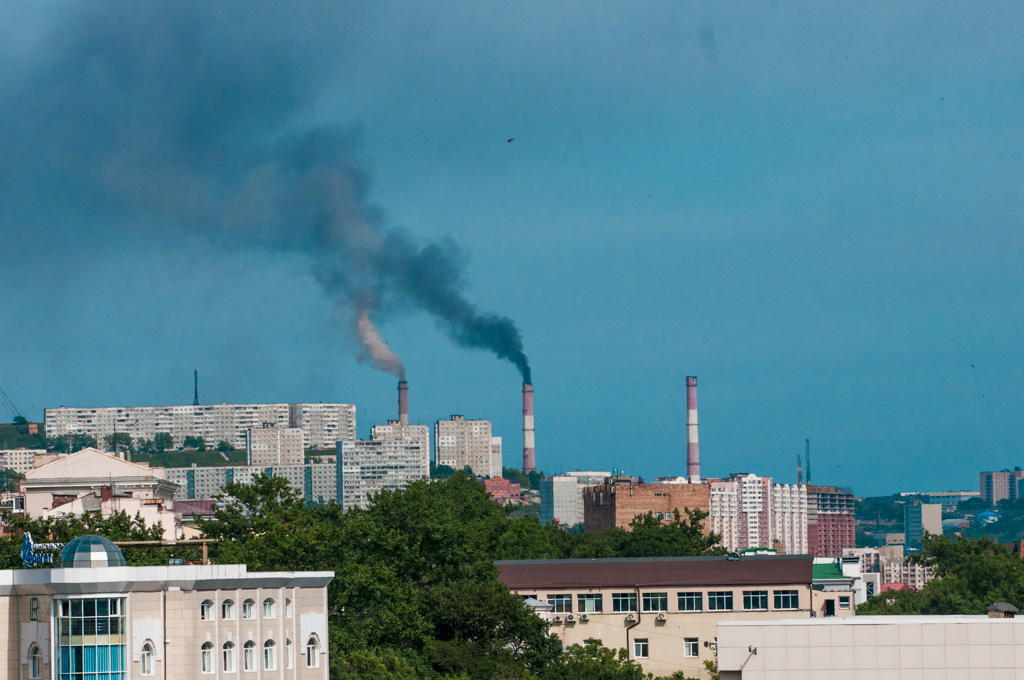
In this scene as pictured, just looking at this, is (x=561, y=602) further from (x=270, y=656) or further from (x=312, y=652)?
(x=270, y=656)

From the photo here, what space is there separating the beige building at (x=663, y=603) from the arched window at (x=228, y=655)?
129 feet

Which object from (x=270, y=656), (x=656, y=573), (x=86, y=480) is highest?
(x=86, y=480)

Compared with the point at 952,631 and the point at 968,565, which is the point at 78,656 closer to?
the point at 952,631

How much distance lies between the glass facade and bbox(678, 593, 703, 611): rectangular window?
47575 millimetres

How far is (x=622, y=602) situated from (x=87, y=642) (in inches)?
1840

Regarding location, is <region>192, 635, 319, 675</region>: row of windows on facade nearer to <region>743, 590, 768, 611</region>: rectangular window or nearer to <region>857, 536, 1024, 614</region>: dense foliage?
<region>743, 590, 768, 611</region>: rectangular window

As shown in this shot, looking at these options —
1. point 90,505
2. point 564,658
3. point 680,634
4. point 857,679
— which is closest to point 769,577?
point 680,634

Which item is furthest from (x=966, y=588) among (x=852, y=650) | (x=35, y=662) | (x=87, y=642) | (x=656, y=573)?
(x=35, y=662)

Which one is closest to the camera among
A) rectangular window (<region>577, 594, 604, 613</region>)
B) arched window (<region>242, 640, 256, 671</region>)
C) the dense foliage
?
arched window (<region>242, 640, 256, 671</region>)

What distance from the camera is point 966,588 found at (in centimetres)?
11969

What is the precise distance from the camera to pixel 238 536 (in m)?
78.5

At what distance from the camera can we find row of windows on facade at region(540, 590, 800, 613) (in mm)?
91938

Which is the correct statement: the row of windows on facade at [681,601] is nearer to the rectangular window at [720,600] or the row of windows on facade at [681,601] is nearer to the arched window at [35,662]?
the rectangular window at [720,600]

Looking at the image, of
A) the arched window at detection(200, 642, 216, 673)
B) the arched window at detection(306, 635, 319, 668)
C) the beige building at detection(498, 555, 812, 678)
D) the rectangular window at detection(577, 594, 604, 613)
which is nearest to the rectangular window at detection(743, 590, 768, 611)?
the beige building at detection(498, 555, 812, 678)
